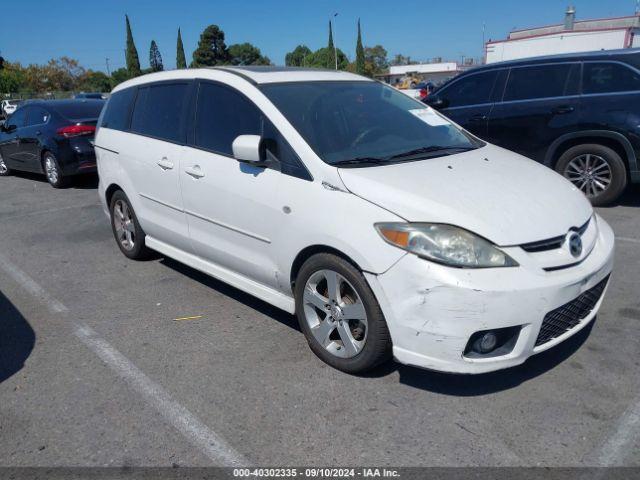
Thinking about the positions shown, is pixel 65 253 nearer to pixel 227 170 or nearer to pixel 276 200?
pixel 227 170

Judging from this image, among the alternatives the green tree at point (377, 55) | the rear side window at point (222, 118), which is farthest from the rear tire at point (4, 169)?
the green tree at point (377, 55)

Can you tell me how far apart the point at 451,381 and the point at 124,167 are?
3.50 metres

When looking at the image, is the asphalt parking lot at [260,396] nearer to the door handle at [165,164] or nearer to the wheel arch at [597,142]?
the door handle at [165,164]

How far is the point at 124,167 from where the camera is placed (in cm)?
493

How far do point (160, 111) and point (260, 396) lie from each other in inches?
108

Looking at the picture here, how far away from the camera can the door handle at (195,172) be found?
12.8ft

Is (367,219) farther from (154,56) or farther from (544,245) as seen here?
(154,56)

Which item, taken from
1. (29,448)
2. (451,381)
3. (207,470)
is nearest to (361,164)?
(451,381)

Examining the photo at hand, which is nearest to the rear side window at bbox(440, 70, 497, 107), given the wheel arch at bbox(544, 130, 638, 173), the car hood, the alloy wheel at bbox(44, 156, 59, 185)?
the wheel arch at bbox(544, 130, 638, 173)

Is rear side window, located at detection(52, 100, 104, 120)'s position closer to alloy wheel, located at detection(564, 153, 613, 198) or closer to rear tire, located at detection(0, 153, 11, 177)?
rear tire, located at detection(0, 153, 11, 177)

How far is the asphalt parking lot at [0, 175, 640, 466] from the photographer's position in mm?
2543

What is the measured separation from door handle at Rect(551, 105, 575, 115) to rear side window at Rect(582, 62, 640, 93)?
251 millimetres

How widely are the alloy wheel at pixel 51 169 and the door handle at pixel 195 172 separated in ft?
21.0

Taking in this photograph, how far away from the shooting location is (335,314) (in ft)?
10.3
